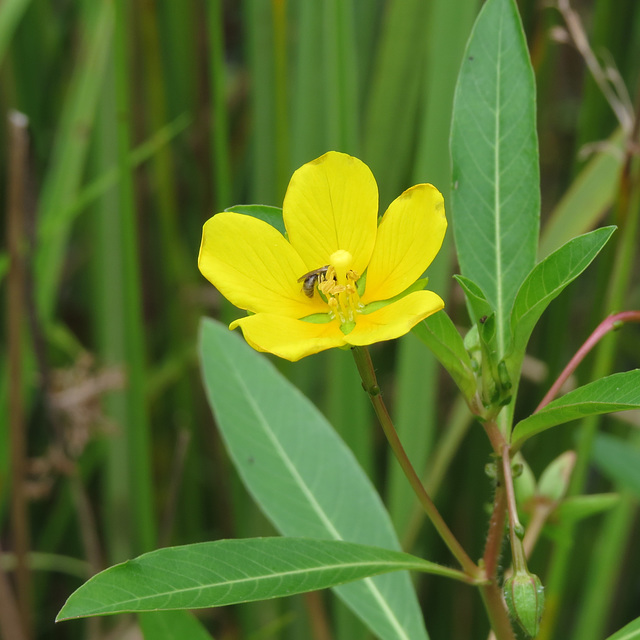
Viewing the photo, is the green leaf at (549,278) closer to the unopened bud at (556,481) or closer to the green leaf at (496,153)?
the green leaf at (496,153)

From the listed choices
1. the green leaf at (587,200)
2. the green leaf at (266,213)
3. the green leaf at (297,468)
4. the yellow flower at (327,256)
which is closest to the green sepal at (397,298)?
the yellow flower at (327,256)

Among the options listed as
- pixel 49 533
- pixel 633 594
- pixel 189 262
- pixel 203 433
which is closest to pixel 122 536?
pixel 49 533

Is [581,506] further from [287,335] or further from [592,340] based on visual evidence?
[287,335]

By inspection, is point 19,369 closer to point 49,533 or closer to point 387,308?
point 49,533

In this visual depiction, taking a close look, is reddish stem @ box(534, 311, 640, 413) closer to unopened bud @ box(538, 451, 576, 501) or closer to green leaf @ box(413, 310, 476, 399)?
green leaf @ box(413, 310, 476, 399)

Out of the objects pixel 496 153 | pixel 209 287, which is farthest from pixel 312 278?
pixel 209 287

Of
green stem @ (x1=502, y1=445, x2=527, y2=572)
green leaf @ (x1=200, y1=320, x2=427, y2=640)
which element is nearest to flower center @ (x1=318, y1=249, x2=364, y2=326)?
green stem @ (x1=502, y1=445, x2=527, y2=572)
